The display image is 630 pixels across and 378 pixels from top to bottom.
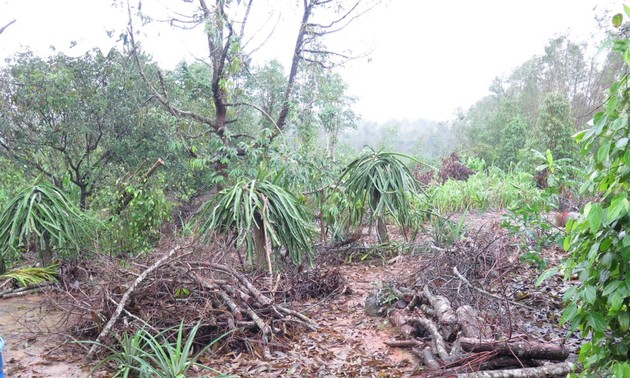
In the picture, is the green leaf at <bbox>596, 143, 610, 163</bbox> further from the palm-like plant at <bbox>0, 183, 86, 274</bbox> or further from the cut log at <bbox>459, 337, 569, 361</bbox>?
the palm-like plant at <bbox>0, 183, 86, 274</bbox>

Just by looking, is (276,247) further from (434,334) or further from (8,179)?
(8,179)

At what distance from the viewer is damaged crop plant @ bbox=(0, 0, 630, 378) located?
87.7 inches

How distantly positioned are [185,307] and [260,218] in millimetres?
1345

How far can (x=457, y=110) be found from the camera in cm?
2742

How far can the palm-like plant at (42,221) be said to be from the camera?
430 cm

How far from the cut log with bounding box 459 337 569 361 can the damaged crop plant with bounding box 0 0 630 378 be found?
1 cm

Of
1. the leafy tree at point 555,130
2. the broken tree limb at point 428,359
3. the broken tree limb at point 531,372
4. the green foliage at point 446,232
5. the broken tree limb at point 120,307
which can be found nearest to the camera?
the broken tree limb at point 531,372

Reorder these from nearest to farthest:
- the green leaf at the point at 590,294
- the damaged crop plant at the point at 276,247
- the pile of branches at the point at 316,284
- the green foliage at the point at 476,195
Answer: the green leaf at the point at 590,294 → the damaged crop plant at the point at 276,247 → the pile of branches at the point at 316,284 → the green foliage at the point at 476,195

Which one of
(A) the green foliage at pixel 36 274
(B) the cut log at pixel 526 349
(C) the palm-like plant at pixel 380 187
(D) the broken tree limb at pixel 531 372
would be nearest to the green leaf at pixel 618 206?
(D) the broken tree limb at pixel 531 372

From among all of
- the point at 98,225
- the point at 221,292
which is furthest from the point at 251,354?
the point at 98,225

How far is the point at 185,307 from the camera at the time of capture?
343cm

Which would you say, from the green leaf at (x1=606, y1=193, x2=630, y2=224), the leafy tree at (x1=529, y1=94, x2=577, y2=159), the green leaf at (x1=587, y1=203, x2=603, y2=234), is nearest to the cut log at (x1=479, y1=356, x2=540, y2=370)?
the green leaf at (x1=587, y1=203, x2=603, y2=234)

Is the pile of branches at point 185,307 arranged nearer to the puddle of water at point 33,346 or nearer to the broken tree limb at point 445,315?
the puddle of water at point 33,346

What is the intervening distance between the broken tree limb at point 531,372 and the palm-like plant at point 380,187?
2.95 meters
